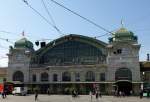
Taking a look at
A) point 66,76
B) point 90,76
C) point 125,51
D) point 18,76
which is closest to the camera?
point 125,51

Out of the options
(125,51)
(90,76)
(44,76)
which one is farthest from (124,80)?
(44,76)

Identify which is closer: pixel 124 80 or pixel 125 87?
pixel 124 80

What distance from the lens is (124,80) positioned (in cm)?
7188

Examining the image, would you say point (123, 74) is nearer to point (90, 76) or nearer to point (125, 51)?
point (125, 51)

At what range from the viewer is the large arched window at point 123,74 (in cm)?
7344

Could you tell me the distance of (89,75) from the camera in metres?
77.4

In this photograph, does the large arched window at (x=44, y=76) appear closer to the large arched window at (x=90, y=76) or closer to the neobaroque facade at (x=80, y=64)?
the neobaroque facade at (x=80, y=64)

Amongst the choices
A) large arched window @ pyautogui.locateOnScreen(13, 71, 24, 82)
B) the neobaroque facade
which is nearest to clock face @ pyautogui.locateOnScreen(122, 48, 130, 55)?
the neobaroque facade

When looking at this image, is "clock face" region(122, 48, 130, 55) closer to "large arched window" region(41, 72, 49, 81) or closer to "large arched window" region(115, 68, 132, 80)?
"large arched window" region(115, 68, 132, 80)

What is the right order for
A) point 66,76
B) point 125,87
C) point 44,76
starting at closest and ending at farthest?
point 125,87
point 66,76
point 44,76

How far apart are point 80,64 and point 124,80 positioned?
12.4 metres

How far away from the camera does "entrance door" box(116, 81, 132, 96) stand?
7188 centimetres

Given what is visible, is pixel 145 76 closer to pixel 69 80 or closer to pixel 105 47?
pixel 105 47

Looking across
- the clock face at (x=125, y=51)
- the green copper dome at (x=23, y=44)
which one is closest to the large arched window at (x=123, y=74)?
the clock face at (x=125, y=51)
